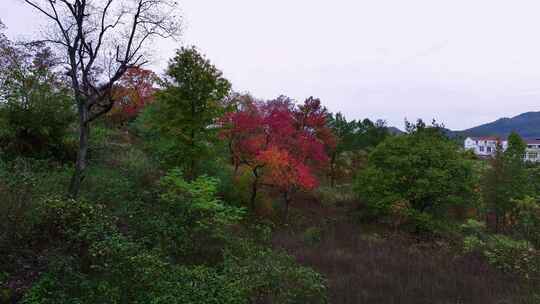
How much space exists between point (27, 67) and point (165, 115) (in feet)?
21.0

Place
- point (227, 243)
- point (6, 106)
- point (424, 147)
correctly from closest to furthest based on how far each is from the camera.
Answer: point (227, 243), point (6, 106), point (424, 147)

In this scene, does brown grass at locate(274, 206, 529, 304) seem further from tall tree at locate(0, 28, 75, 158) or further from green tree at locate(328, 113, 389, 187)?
green tree at locate(328, 113, 389, 187)

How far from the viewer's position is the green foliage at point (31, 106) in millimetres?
13350

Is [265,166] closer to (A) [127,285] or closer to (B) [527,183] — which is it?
(A) [127,285]

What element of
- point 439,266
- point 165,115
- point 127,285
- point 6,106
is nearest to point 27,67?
point 6,106

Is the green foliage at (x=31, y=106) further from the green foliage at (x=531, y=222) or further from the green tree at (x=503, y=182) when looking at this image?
the green tree at (x=503, y=182)

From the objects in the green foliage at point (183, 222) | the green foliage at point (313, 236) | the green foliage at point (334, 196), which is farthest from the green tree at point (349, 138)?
the green foliage at point (183, 222)

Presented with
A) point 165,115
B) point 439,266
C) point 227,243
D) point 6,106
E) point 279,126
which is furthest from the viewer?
point 279,126

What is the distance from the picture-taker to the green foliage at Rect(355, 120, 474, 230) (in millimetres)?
17109

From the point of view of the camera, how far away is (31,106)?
13523mm

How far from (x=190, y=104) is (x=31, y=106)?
628 centimetres

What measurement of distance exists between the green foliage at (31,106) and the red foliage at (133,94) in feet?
42.4

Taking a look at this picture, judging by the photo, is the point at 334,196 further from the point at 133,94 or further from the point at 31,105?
the point at 31,105

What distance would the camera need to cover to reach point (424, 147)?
17641 millimetres
